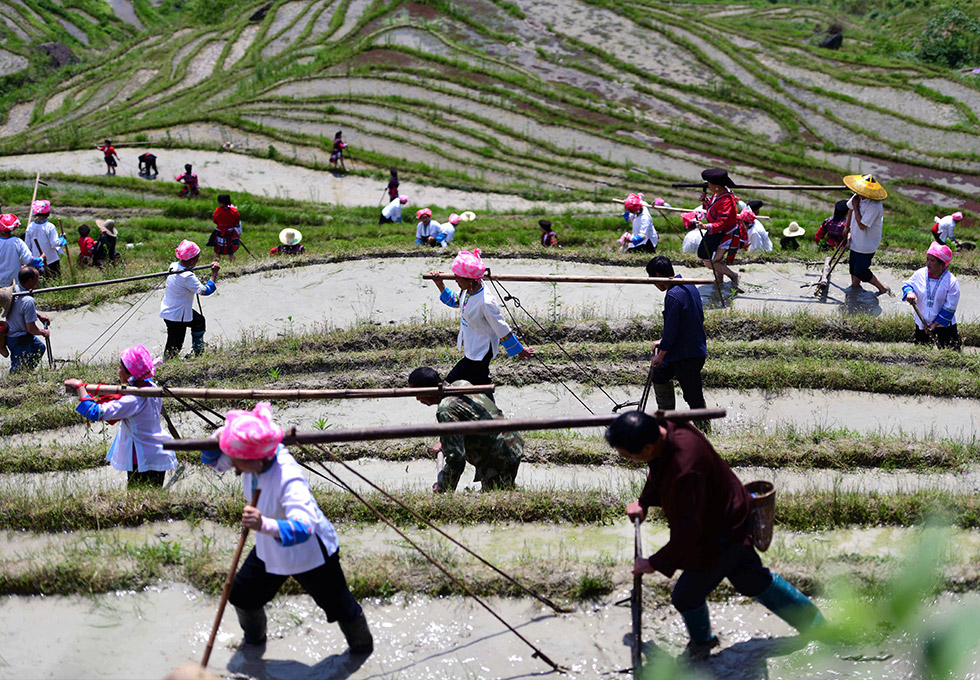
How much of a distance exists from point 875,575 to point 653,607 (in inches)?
59.5

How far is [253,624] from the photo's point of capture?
5.68m

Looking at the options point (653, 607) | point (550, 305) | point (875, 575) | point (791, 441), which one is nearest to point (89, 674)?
point (653, 607)

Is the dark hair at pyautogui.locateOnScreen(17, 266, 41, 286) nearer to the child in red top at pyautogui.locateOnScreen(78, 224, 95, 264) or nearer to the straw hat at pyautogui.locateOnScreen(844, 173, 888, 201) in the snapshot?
the child in red top at pyautogui.locateOnScreen(78, 224, 95, 264)

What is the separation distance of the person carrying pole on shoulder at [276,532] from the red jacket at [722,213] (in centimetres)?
868

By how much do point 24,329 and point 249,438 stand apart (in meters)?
8.52

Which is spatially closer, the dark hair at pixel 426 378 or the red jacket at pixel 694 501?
the red jacket at pixel 694 501

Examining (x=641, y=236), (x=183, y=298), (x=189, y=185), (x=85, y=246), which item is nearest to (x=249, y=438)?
(x=183, y=298)

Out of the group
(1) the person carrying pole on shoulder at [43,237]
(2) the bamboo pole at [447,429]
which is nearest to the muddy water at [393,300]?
(1) the person carrying pole on shoulder at [43,237]

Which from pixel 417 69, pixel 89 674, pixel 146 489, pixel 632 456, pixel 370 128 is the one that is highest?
pixel 417 69

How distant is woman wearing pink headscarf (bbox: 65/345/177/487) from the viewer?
7.26 m

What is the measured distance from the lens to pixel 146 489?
25.3ft

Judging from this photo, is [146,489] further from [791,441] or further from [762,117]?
[762,117]

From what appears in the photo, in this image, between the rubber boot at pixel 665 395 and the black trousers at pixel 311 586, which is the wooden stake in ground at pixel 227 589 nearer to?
the black trousers at pixel 311 586

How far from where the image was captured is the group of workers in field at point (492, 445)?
192 inches
